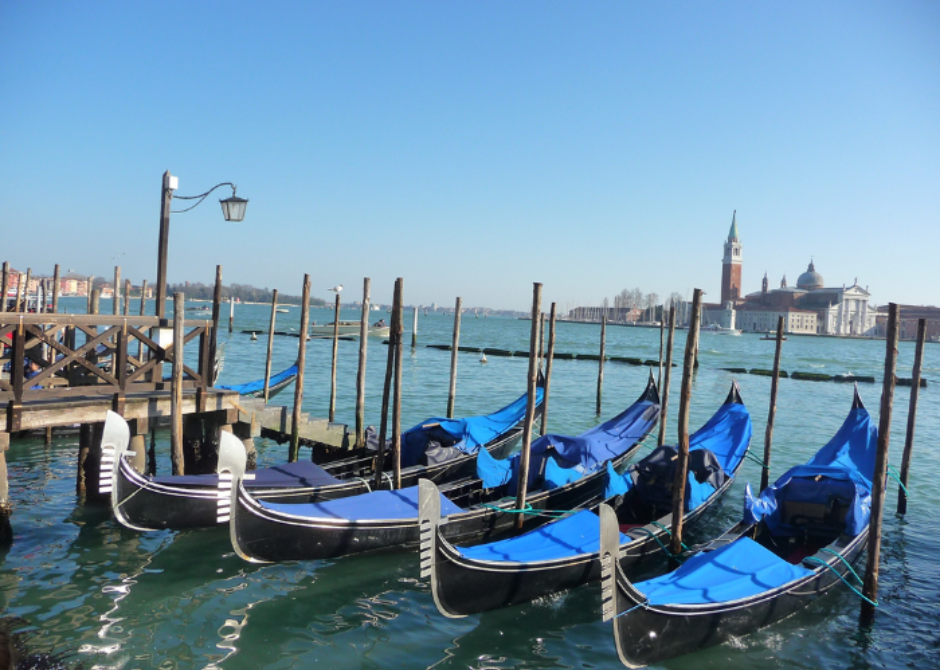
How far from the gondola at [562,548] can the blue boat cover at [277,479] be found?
1.50 meters

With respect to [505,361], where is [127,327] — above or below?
above

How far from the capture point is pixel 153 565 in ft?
19.1

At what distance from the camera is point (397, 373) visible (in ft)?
24.5

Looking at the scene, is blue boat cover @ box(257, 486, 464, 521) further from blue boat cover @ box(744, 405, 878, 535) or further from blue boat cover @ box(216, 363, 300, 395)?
blue boat cover @ box(216, 363, 300, 395)

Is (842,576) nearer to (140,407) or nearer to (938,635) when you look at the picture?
(938,635)

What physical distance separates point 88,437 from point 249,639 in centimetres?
410

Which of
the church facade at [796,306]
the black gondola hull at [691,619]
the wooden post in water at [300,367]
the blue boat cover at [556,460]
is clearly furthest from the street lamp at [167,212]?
Result: the church facade at [796,306]

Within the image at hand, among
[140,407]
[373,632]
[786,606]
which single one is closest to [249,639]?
[373,632]

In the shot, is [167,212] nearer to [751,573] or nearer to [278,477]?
[278,477]

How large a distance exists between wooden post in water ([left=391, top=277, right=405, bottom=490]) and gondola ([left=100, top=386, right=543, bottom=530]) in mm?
349

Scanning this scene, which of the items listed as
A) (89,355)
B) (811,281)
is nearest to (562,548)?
(89,355)

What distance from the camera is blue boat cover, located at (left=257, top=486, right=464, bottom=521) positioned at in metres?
5.80

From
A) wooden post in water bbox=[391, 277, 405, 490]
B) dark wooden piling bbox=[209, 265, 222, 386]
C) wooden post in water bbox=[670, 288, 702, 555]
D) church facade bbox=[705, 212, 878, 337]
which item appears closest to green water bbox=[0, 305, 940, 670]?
wooden post in water bbox=[670, 288, 702, 555]

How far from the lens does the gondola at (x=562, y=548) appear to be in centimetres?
477
